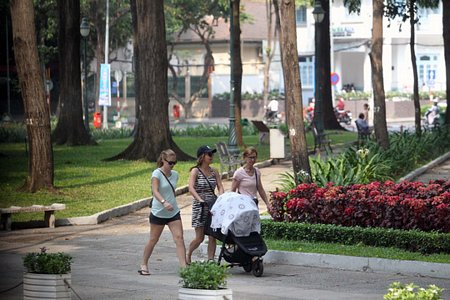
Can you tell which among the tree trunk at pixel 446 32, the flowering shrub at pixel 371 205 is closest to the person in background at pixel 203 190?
the flowering shrub at pixel 371 205

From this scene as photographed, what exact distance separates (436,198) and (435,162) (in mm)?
15885

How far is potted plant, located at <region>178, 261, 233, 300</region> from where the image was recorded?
956 cm

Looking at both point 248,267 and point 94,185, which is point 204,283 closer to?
point 248,267

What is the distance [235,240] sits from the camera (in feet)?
49.9

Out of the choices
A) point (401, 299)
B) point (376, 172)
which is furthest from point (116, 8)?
point (401, 299)

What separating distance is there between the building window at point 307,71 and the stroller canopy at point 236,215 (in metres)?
71.3

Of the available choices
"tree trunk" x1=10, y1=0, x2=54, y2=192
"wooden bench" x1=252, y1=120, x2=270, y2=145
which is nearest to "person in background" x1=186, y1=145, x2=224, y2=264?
"tree trunk" x1=10, y1=0, x2=54, y2=192

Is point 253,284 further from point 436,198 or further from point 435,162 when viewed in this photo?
point 435,162

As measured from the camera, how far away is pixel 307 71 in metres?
86.3

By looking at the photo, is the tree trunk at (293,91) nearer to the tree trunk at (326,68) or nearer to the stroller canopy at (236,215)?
the stroller canopy at (236,215)

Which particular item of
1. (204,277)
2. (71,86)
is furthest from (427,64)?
(204,277)

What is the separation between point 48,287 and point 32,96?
46.2 ft

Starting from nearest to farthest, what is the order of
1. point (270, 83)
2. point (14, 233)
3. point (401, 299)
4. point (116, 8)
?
1. point (401, 299)
2. point (14, 233)
3. point (116, 8)
4. point (270, 83)

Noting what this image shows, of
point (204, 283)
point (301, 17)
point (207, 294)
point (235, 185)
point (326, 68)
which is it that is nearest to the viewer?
point (207, 294)
